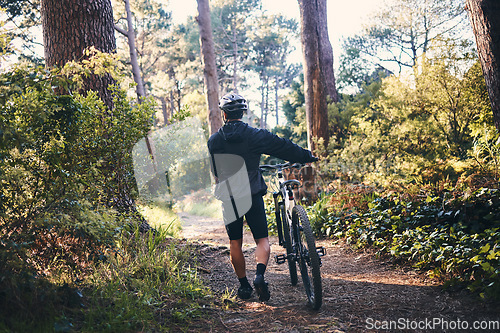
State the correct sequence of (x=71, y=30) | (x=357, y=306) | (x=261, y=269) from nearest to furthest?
(x=357, y=306)
(x=261, y=269)
(x=71, y=30)

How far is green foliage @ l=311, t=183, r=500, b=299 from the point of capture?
3.38m

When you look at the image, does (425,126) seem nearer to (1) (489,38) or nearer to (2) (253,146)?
(1) (489,38)

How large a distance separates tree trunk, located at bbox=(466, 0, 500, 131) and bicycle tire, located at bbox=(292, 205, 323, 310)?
2772mm

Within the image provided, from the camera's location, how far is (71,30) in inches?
206

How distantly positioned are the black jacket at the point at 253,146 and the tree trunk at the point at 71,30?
7.97ft

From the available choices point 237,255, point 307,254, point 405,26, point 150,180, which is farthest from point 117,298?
point 405,26

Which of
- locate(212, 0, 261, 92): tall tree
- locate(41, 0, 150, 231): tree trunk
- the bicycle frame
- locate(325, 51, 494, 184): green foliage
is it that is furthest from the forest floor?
locate(212, 0, 261, 92): tall tree

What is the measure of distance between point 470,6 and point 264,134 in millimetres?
2983

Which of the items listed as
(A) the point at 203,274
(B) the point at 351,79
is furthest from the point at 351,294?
(B) the point at 351,79

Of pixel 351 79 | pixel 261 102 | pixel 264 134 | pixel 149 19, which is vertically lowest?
pixel 264 134

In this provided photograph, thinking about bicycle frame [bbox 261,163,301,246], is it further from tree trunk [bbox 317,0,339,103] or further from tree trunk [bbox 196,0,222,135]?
tree trunk [bbox 317,0,339,103]

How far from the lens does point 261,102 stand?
123 ft

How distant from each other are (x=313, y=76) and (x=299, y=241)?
278 inches

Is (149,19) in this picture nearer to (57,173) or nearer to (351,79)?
(351,79)
